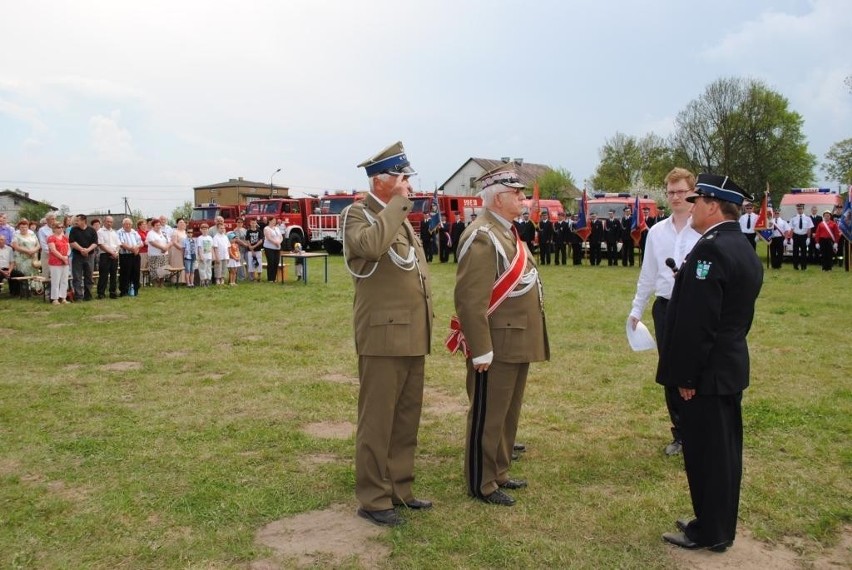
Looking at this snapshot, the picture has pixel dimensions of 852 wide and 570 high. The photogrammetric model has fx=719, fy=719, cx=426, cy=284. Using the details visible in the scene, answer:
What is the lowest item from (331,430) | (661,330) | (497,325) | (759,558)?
(759,558)

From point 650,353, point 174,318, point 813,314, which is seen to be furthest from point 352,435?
point 813,314

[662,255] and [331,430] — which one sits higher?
[662,255]

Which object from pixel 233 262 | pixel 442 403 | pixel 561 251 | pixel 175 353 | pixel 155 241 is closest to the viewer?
pixel 442 403

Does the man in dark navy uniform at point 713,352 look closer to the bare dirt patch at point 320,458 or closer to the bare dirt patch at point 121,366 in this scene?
the bare dirt patch at point 320,458

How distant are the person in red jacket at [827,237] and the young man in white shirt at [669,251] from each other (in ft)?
56.8

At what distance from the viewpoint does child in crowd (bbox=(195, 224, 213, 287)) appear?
17.8 meters

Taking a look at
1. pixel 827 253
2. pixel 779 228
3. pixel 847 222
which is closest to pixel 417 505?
pixel 847 222

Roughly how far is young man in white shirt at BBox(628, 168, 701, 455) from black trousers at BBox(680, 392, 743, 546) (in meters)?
1.18

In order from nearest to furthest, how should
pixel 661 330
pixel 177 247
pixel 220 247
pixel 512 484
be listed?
pixel 512 484, pixel 661 330, pixel 177 247, pixel 220 247

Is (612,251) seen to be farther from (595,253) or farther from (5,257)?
(5,257)

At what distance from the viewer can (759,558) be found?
12.2 ft

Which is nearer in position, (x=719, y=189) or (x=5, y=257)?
(x=719, y=189)

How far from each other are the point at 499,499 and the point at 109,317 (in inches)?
394

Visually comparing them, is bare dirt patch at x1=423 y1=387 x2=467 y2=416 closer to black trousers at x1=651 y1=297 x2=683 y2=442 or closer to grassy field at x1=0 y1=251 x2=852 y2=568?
grassy field at x1=0 y1=251 x2=852 y2=568
